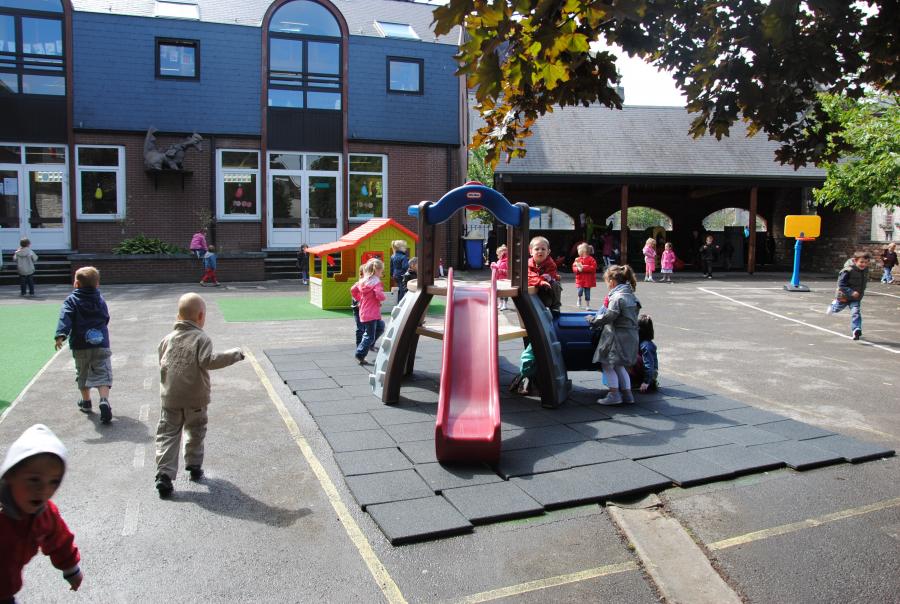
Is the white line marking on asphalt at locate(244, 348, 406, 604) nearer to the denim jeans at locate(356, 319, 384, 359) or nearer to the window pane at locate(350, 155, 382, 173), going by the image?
the denim jeans at locate(356, 319, 384, 359)

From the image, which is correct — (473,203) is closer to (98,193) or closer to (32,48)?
(98,193)

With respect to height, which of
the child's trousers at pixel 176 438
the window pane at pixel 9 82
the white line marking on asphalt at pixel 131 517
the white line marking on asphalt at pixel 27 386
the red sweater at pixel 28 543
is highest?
the window pane at pixel 9 82

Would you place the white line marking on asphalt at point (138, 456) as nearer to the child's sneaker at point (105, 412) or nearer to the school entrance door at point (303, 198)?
the child's sneaker at point (105, 412)

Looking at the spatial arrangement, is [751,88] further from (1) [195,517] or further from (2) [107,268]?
(2) [107,268]

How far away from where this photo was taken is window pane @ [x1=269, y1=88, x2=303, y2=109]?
25.3 meters

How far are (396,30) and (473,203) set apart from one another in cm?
2132

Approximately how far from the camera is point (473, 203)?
803 cm

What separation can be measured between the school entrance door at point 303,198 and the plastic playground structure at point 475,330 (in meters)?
18.2

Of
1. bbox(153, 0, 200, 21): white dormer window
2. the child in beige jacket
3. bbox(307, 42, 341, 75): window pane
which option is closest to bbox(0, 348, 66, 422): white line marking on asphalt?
the child in beige jacket

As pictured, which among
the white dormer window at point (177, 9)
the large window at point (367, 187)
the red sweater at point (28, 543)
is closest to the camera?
the red sweater at point (28, 543)

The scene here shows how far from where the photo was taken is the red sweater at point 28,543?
9.32 feet

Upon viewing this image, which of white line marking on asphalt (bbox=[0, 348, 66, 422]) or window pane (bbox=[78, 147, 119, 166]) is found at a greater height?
window pane (bbox=[78, 147, 119, 166])

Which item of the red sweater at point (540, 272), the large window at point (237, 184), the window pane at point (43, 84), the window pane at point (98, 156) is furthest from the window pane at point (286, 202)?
the red sweater at point (540, 272)

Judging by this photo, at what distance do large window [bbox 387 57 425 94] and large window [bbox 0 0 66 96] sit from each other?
10544 millimetres
